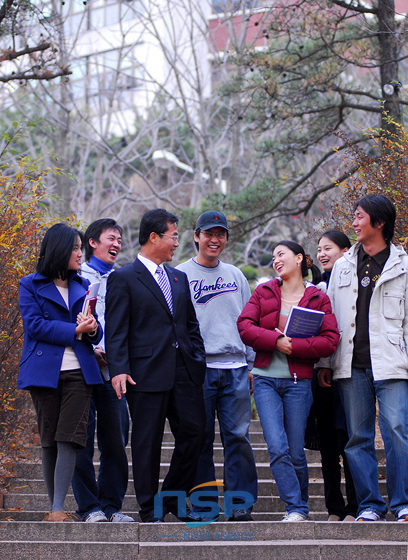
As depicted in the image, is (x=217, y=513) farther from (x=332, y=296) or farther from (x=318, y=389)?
(x=332, y=296)

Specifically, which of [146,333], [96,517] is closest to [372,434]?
[146,333]

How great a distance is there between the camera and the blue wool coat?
474cm

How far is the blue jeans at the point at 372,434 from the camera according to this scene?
15.9 feet

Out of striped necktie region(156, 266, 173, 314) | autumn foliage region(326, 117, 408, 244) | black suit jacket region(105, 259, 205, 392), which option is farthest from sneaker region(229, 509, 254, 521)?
autumn foliage region(326, 117, 408, 244)

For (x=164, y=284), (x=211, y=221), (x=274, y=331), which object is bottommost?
(x=274, y=331)

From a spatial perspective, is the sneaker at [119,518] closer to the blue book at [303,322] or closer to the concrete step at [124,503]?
the concrete step at [124,503]

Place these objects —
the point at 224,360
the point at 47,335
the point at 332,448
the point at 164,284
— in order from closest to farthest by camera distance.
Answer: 1. the point at 47,335
2. the point at 164,284
3. the point at 224,360
4. the point at 332,448

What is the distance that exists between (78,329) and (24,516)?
194cm

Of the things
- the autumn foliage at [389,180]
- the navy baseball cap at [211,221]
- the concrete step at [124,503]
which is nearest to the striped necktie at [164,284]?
the navy baseball cap at [211,221]

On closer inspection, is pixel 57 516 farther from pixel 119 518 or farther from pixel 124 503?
pixel 124 503

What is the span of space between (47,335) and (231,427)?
1.51 m

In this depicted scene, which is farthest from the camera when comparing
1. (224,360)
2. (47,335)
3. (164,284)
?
(224,360)

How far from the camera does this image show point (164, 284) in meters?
5.19
